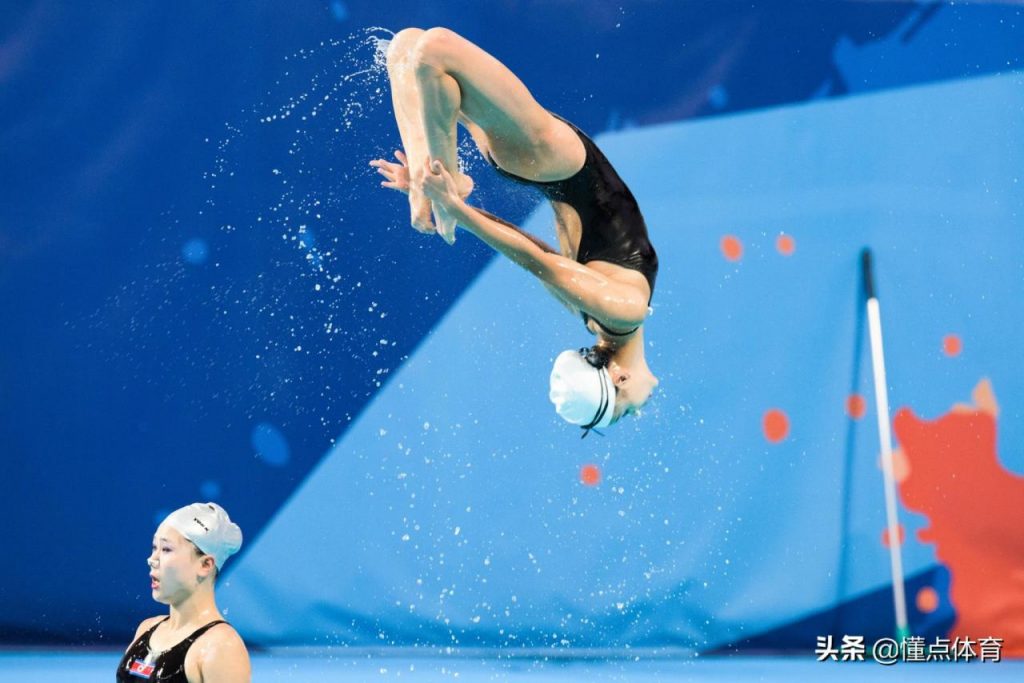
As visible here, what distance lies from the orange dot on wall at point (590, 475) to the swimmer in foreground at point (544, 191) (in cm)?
218

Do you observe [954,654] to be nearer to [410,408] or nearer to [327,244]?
[410,408]

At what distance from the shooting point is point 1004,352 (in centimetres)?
693

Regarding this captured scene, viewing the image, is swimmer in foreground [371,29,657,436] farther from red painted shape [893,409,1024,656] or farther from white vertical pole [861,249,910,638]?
red painted shape [893,409,1024,656]

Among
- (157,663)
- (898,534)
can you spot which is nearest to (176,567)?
(157,663)

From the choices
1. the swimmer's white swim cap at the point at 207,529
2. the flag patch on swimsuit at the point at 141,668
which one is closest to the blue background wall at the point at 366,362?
the swimmer's white swim cap at the point at 207,529

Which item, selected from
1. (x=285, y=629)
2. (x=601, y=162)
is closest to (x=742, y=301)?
(x=601, y=162)

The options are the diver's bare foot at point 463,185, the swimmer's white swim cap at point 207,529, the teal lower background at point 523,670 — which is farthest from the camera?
the teal lower background at point 523,670

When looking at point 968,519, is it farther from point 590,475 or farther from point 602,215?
point 602,215

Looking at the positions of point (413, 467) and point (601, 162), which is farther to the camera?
point (413, 467)

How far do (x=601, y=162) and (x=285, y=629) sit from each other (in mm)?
3338

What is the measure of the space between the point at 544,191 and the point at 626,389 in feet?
2.63

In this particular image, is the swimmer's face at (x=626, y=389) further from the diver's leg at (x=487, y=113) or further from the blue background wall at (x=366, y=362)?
the blue background wall at (x=366, y=362)

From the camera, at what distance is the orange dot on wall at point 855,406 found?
22.3 feet

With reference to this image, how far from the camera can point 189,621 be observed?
3.34 meters
